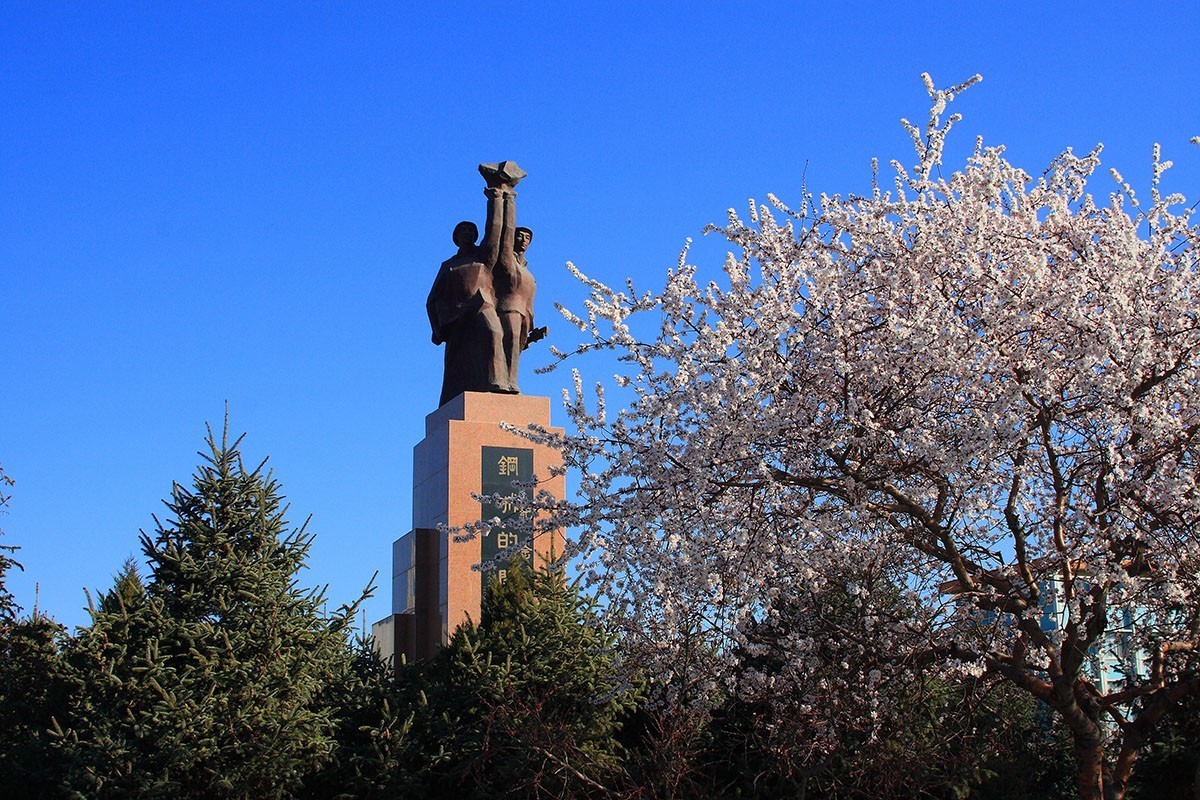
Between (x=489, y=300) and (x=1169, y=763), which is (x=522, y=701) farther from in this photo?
(x=1169, y=763)

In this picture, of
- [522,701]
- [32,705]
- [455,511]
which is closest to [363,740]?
[522,701]

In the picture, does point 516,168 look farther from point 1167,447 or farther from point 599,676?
point 1167,447

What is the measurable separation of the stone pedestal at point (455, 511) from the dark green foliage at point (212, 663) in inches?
110

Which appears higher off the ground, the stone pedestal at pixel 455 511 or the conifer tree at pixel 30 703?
the stone pedestal at pixel 455 511

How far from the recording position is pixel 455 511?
49.6 feet

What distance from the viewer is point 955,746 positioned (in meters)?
12.6

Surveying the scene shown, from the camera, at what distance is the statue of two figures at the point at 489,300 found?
666 inches

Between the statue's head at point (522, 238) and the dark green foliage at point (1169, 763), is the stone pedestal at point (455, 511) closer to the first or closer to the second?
the statue's head at point (522, 238)

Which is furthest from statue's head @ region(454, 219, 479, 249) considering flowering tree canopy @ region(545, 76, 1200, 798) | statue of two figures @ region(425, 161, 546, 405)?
flowering tree canopy @ region(545, 76, 1200, 798)

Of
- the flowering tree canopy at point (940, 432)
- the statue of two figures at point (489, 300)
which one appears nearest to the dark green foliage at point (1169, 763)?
the flowering tree canopy at point (940, 432)

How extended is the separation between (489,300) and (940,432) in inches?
406

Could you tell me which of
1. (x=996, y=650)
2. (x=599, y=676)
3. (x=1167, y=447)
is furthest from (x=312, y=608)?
(x=1167, y=447)

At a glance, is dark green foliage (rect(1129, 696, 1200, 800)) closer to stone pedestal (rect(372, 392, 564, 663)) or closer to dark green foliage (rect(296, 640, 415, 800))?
stone pedestal (rect(372, 392, 564, 663))

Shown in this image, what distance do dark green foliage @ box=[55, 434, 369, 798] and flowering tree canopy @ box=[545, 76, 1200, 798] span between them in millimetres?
4069
